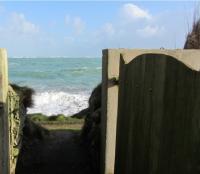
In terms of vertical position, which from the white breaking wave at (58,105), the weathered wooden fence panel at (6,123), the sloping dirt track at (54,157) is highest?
the weathered wooden fence panel at (6,123)

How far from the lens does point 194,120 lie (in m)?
2.82

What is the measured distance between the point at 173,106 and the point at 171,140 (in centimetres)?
23

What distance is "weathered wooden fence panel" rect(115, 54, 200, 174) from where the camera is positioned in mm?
2877

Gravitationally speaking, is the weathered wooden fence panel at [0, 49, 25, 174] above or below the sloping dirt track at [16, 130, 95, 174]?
above

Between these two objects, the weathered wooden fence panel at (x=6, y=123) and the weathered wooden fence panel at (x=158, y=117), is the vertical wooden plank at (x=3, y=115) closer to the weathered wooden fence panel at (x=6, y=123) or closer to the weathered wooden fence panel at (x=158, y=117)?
the weathered wooden fence panel at (x=6, y=123)

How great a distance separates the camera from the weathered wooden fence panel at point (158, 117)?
2.88 meters

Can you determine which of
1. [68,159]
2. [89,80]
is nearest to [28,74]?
[89,80]

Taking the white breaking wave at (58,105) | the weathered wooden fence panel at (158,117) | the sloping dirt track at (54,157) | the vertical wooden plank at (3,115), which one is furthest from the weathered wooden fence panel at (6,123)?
the white breaking wave at (58,105)

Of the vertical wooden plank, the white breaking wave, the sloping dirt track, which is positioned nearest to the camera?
the vertical wooden plank

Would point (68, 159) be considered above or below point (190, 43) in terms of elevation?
below

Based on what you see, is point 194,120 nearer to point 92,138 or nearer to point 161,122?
point 161,122

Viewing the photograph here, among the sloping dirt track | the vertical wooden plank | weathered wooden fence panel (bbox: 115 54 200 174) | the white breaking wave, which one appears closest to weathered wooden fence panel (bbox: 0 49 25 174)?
the vertical wooden plank

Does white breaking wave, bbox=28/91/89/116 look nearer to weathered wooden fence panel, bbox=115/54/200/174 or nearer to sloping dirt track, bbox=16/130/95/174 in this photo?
sloping dirt track, bbox=16/130/95/174

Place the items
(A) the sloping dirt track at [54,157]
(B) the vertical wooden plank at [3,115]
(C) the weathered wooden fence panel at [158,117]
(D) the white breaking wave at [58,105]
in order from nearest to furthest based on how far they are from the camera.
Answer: (C) the weathered wooden fence panel at [158,117]
(B) the vertical wooden plank at [3,115]
(A) the sloping dirt track at [54,157]
(D) the white breaking wave at [58,105]
